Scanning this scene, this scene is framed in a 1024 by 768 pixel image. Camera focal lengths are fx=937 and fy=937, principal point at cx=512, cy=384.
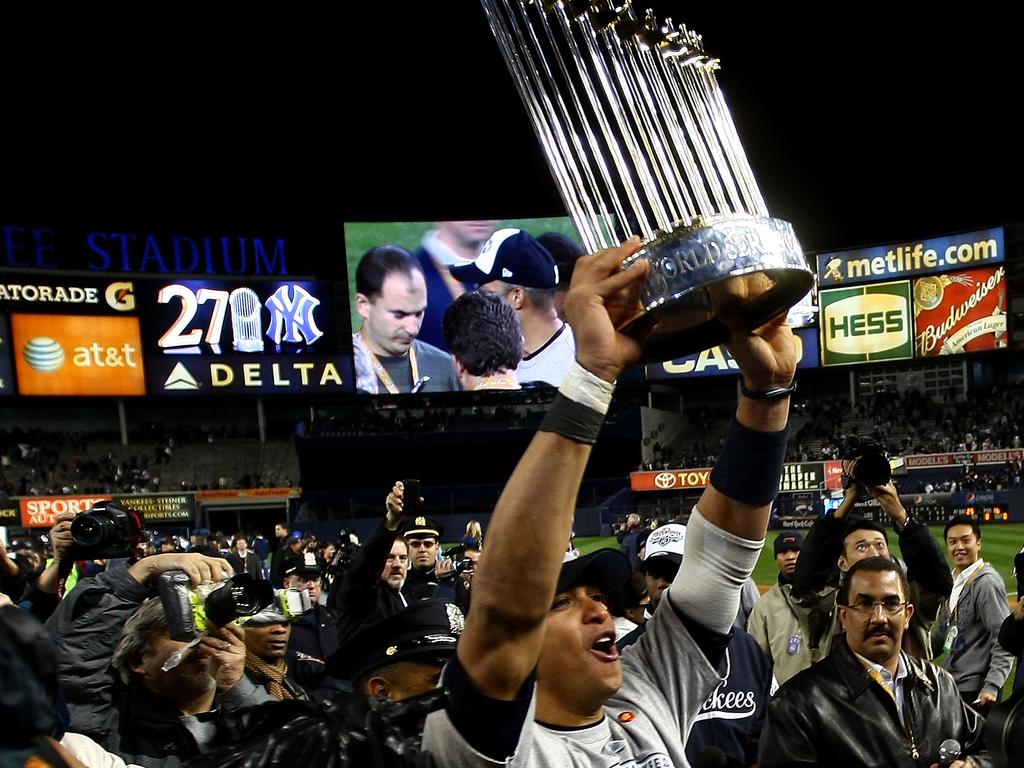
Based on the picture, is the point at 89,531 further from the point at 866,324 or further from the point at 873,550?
the point at 866,324

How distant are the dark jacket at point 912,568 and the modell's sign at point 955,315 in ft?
143

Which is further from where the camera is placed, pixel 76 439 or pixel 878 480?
pixel 76 439

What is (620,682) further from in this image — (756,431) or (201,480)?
(201,480)

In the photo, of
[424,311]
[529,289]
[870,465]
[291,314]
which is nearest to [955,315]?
[529,289]

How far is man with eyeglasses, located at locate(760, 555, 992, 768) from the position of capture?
328 centimetres

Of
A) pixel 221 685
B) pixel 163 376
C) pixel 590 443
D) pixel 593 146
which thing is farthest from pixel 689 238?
pixel 163 376

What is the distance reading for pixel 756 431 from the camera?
7.41ft

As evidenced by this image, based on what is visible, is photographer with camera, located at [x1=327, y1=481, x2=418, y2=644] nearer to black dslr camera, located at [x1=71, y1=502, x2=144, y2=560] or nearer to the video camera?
black dslr camera, located at [x1=71, y1=502, x2=144, y2=560]

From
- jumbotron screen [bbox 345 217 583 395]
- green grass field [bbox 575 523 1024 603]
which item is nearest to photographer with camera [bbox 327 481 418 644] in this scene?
green grass field [bbox 575 523 1024 603]

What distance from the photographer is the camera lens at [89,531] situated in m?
4.05

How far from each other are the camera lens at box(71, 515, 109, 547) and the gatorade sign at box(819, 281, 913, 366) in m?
44.2

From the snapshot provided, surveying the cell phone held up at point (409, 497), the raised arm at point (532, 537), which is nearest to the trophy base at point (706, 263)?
the raised arm at point (532, 537)

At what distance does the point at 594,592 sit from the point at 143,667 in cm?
156

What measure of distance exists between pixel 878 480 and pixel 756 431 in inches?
86.2
